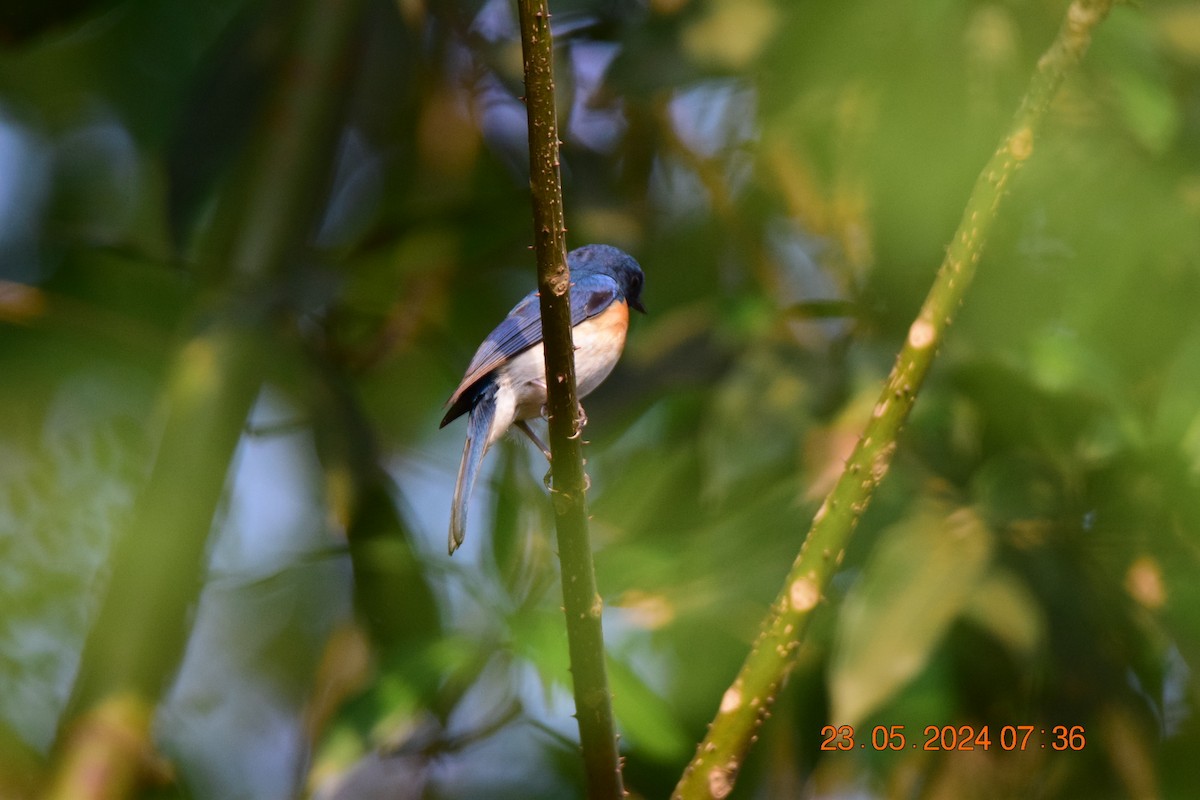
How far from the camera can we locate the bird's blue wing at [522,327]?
2.53 metres

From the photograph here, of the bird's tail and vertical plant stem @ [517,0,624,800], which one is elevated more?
vertical plant stem @ [517,0,624,800]

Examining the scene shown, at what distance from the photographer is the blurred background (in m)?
2.32

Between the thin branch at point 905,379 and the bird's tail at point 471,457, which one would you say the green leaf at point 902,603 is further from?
the bird's tail at point 471,457

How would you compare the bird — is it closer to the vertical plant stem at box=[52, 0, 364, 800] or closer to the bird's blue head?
the bird's blue head

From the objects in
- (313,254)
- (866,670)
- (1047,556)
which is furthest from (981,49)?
→ (313,254)

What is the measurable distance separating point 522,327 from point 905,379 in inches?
53.7

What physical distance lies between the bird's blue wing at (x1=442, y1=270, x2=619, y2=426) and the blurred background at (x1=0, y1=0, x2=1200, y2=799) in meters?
0.17

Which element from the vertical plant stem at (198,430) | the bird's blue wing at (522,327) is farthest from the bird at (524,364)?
the vertical plant stem at (198,430)

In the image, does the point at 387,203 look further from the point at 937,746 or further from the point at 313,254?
the point at 937,746

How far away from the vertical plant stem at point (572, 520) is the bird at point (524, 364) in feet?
2.62

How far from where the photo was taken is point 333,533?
3031mm
